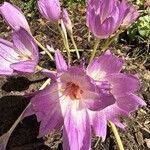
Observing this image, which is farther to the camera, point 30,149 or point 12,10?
point 30,149

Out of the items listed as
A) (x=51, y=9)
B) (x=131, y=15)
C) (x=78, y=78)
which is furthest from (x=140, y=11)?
(x=78, y=78)

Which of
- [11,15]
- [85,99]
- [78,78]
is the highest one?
[11,15]

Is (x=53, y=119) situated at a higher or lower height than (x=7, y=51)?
lower

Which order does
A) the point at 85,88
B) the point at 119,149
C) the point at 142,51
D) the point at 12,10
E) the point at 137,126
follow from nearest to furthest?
the point at 85,88
the point at 12,10
the point at 119,149
the point at 137,126
the point at 142,51

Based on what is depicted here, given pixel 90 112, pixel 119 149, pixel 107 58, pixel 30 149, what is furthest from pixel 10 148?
pixel 107 58

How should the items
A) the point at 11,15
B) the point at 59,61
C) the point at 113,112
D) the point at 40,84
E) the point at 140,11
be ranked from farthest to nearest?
the point at 140,11 < the point at 40,84 < the point at 11,15 < the point at 113,112 < the point at 59,61

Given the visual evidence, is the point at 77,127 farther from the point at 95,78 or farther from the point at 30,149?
the point at 30,149

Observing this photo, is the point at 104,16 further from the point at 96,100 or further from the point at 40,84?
the point at 40,84

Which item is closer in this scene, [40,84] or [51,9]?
[51,9]
